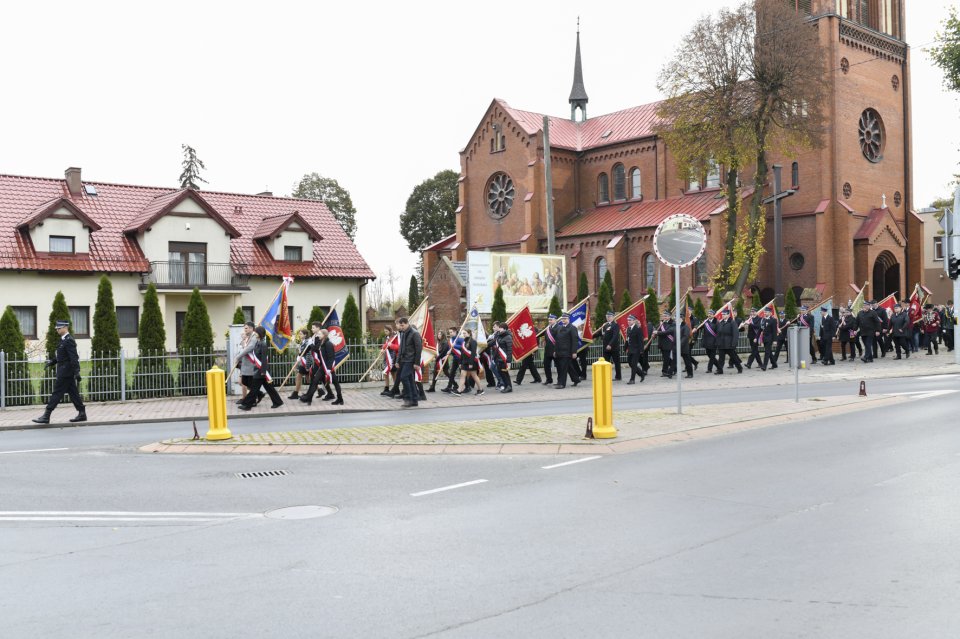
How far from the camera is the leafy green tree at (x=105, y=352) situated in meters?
20.8

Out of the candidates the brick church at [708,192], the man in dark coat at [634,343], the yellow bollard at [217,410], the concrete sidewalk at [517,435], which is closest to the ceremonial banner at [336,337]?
the concrete sidewalk at [517,435]

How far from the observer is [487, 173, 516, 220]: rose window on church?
2253 inches

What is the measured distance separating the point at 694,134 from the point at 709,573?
36.7m

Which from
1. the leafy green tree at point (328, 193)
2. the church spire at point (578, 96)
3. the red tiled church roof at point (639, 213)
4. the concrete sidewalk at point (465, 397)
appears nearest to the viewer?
the concrete sidewalk at point (465, 397)

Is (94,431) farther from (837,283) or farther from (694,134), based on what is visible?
(837,283)

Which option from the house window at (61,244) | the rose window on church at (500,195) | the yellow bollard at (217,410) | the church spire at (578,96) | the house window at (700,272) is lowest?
the yellow bollard at (217,410)

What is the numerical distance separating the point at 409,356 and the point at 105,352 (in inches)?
372

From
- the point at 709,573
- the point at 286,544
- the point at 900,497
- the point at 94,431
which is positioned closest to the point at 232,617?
the point at 286,544

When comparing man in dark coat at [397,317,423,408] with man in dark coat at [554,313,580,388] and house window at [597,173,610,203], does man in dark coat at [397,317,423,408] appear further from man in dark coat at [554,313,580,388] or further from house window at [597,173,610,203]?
house window at [597,173,610,203]

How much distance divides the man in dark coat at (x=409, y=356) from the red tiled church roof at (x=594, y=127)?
129 ft

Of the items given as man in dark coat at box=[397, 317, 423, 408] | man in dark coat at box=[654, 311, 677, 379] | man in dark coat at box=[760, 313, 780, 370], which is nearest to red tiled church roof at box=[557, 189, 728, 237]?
man in dark coat at box=[760, 313, 780, 370]

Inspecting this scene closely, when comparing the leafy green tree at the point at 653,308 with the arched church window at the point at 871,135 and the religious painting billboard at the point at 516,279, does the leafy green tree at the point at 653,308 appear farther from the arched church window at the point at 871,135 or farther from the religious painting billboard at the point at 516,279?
the arched church window at the point at 871,135

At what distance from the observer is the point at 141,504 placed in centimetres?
830

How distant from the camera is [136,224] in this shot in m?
38.7
